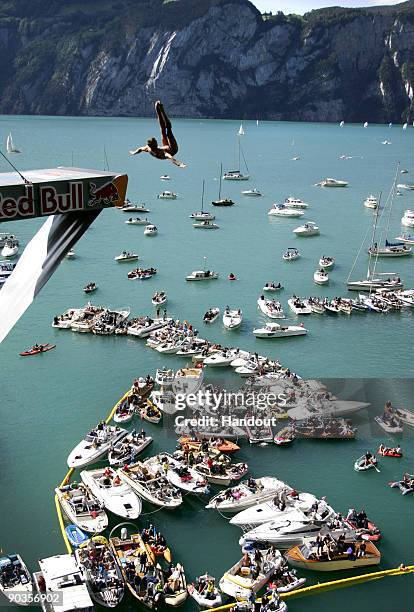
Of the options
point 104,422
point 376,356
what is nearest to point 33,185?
point 104,422

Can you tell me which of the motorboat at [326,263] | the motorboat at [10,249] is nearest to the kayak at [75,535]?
the motorboat at [10,249]

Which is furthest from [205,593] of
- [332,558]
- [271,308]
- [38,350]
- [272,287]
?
A: [272,287]

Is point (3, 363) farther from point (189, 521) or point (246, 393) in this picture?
point (189, 521)

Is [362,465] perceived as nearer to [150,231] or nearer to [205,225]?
[150,231]

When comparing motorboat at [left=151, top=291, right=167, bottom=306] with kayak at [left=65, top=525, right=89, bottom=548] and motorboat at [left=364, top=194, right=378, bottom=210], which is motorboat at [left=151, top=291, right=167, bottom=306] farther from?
motorboat at [left=364, top=194, right=378, bottom=210]

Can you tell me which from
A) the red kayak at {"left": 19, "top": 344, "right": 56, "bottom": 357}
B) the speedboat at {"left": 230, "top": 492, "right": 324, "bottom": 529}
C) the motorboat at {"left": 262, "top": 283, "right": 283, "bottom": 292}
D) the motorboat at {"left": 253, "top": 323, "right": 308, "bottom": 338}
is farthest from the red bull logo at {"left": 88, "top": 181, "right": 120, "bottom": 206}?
the motorboat at {"left": 262, "top": 283, "right": 283, "bottom": 292}

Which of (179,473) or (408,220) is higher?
(408,220)

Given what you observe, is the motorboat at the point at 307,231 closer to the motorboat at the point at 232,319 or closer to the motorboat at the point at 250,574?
the motorboat at the point at 232,319
